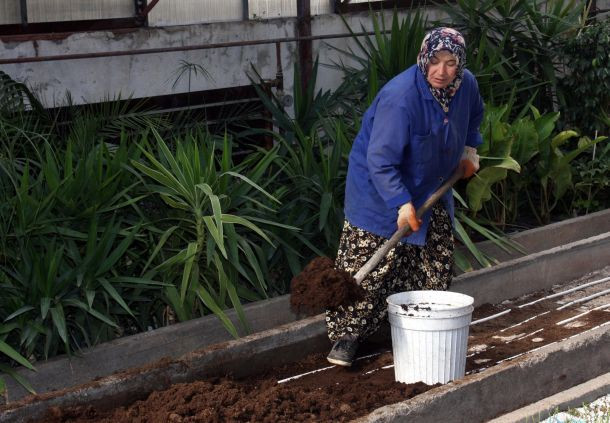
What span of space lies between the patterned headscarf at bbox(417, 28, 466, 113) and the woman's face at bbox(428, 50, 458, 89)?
0.06 ft

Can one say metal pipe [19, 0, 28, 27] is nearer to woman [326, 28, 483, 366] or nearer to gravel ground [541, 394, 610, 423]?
woman [326, 28, 483, 366]

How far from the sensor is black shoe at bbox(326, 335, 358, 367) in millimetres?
5918

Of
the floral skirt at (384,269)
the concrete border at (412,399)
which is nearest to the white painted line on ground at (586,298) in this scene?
the concrete border at (412,399)

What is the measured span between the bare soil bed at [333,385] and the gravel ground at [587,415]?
0.73m

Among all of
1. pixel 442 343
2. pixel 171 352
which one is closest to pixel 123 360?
pixel 171 352

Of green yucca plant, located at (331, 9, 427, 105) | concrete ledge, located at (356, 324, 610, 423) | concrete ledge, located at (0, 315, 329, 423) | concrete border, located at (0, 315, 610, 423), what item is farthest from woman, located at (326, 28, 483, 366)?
green yucca plant, located at (331, 9, 427, 105)

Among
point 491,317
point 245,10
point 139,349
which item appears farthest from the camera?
point 245,10

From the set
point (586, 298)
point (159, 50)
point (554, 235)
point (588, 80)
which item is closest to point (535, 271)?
point (586, 298)

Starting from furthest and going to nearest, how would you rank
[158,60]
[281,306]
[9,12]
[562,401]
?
[158,60]
[9,12]
[281,306]
[562,401]

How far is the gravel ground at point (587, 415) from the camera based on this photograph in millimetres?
5062

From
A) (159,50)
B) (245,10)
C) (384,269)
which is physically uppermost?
(245,10)

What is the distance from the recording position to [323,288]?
546 centimetres

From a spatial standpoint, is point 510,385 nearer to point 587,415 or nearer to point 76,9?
point 587,415

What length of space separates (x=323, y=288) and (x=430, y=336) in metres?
0.58
